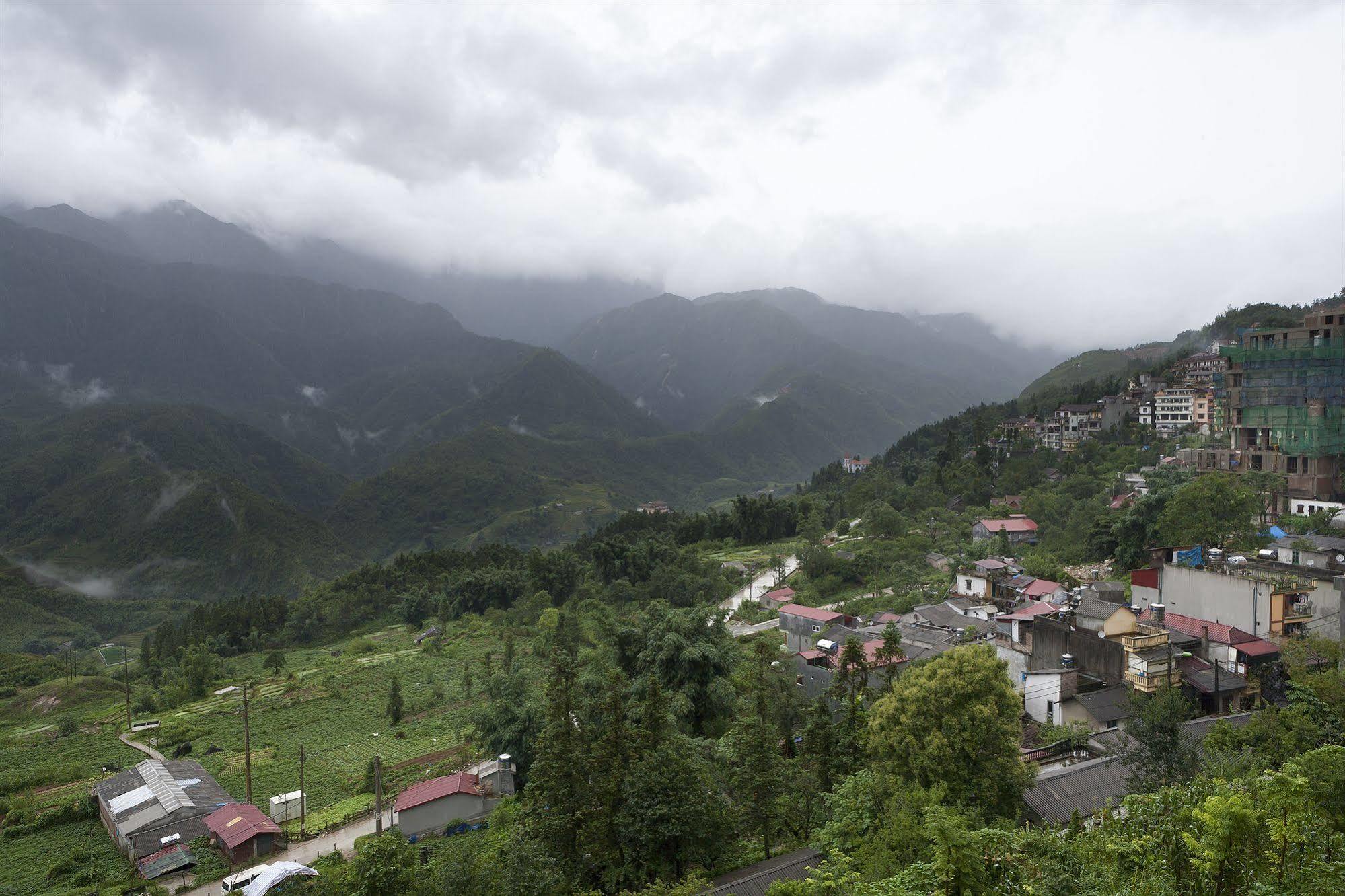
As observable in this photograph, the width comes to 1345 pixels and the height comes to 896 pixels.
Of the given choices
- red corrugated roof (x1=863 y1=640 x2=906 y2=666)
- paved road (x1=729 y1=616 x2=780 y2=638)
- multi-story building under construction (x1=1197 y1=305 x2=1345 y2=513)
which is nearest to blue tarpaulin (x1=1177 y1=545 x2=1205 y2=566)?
red corrugated roof (x1=863 y1=640 x2=906 y2=666)

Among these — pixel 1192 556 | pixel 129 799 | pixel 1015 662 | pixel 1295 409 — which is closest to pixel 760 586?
pixel 1192 556

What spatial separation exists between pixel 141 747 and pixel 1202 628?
169 ft

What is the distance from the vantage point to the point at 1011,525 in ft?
179

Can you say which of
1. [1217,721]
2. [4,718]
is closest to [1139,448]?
[1217,721]

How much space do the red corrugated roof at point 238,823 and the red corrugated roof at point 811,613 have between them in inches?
1107

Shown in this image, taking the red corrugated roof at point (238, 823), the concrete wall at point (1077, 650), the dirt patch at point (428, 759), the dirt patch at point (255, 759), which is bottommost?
the dirt patch at point (255, 759)

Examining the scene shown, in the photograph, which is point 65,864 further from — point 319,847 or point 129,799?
point 319,847

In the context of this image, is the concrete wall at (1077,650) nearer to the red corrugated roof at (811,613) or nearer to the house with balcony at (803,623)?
the house with balcony at (803,623)

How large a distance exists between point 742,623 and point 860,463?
7308 cm

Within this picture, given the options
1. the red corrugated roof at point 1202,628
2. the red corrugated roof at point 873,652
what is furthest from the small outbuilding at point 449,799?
the red corrugated roof at point 1202,628

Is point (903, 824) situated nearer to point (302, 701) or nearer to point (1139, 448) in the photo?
point (302, 701)

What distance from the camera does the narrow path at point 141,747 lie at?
3733 cm

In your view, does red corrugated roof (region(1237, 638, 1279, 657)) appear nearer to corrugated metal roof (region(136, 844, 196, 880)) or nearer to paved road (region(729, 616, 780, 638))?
paved road (region(729, 616, 780, 638))

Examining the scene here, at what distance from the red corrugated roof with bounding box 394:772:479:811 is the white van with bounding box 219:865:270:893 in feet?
14.6
